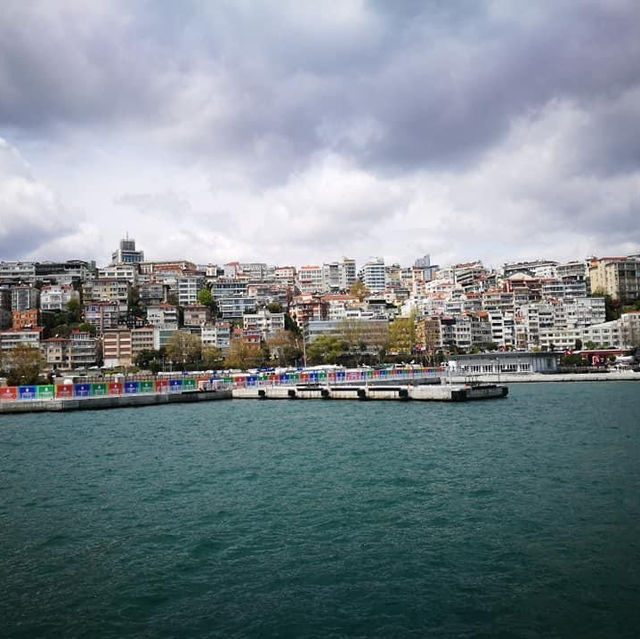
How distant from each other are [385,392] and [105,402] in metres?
21.7

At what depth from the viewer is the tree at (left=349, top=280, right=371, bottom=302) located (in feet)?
511

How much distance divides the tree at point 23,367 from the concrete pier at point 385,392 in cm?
2276

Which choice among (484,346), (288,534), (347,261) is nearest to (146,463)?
(288,534)

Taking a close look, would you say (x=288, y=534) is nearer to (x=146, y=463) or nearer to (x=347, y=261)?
(x=146, y=463)

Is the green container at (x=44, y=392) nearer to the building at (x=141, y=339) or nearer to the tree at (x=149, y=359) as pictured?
the tree at (x=149, y=359)

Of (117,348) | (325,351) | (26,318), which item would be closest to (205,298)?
(117,348)

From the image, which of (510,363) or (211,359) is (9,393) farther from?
(510,363)

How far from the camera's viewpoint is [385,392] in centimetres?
5041

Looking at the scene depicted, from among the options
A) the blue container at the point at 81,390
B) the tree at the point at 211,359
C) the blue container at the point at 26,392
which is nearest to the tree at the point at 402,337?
the tree at the point at 211,359

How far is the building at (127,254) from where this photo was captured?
187900 mm

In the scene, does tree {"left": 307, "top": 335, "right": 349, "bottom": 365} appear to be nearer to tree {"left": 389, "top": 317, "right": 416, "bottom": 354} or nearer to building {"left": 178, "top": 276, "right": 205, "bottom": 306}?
tree {"left": 389, "top": 317, "right": 416, "bottom": 354}

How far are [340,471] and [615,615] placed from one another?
11.6m

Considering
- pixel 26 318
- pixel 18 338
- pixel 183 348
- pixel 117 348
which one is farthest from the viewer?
pixel 26 318

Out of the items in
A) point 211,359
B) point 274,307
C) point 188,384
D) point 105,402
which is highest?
point 274,307
